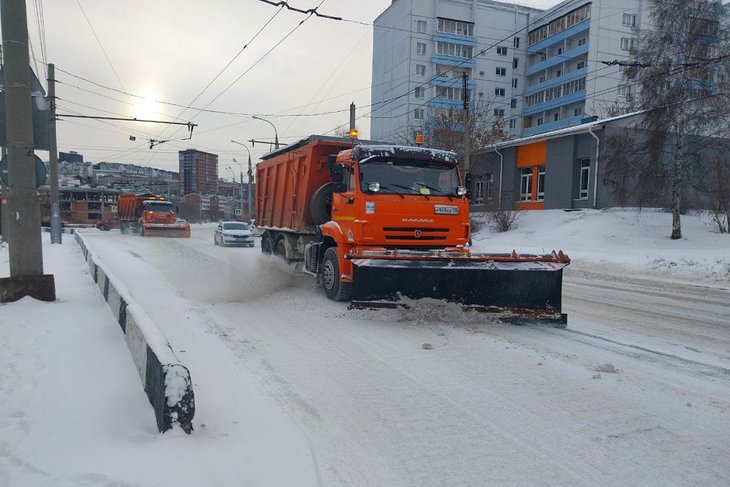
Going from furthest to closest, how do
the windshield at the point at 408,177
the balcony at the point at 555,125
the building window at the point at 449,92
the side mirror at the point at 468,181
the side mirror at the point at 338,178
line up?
the building window at the point at 449,92 < the balcony at the point at 555,125 < the side mirror at the point at 468,181 < the side mirror at the point at 338,178 < the windshield at the point at 408,177

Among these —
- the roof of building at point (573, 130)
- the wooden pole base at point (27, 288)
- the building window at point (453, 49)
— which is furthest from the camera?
the building window at point (453, 49)

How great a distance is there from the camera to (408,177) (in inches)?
333

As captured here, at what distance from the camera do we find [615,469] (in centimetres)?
309

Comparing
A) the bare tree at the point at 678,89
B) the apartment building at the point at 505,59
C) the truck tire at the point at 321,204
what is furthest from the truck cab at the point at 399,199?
the apartment building at the point at 505,59

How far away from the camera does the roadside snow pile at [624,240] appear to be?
15992 millimetres

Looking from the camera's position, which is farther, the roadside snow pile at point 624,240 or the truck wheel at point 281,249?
the roadside snow pile at point 624,240

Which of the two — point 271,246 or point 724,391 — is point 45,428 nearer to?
point 724,391

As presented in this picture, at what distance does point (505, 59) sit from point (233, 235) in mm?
56568

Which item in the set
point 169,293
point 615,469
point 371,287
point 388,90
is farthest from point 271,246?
point 388,90

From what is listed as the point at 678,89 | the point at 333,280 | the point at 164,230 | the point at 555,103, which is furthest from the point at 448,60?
the point at 333,280

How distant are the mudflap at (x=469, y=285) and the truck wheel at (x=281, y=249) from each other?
566cm

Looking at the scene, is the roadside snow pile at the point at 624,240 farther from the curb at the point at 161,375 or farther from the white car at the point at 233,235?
the curb at the point at 161,375

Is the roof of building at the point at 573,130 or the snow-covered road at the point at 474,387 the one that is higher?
the roof of building at the point at 573,130

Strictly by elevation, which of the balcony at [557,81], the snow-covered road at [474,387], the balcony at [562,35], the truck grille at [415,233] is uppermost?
the balcony at [562,35]
